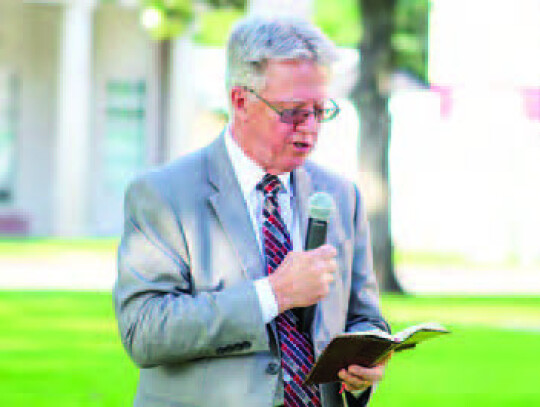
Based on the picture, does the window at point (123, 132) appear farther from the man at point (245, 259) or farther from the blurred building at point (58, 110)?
the man at point (245, 259)

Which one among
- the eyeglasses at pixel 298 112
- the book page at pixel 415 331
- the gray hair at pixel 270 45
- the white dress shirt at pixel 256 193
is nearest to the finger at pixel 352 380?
the book page at pixel 415 331

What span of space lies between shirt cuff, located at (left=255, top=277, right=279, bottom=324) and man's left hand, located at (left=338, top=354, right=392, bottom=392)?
30 centimetres

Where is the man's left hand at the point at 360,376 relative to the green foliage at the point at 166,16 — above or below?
below

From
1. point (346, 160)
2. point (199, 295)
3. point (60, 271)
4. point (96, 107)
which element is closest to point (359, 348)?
point (199, 295)

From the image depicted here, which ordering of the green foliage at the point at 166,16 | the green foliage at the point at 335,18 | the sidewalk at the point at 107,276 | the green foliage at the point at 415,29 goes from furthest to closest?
the green foliage at the point at 335,18 → the green foliage at the point at 415,29 → the green foliage at the point at 166,16 → the sidewalk at the point at 107,276

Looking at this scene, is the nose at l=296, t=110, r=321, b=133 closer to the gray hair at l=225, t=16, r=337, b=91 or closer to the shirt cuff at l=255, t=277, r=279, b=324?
the gray hair at l=225, t=16, r=337, b=91

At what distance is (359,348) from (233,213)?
0.54 meters

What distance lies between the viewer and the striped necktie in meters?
3.21

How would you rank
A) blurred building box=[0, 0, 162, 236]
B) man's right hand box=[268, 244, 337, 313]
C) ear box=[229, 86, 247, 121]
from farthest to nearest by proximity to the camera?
blurred building box=[0, 0, 162, 236] → ear box=[229, 86, 247, 121] → man's right hand box=[268, 244, 337, 313]

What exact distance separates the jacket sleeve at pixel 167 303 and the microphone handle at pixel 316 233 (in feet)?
0.68

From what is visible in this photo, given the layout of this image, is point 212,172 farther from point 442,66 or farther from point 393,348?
point 442,66

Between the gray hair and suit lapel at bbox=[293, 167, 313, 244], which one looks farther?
suit lapel at bbox=[293, 167, 313, 244]

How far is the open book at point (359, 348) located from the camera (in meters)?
3.03

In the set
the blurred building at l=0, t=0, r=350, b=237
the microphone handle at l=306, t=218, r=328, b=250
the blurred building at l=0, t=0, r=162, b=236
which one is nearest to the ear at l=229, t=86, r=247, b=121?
the microphone handle at l=306, t=218, r=328, b=250
